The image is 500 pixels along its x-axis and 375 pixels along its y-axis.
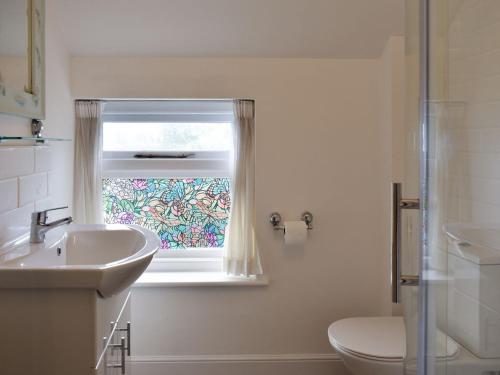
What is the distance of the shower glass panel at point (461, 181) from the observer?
0.92 m

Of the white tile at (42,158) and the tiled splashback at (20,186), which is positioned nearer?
the tiled splashback at (20,186)

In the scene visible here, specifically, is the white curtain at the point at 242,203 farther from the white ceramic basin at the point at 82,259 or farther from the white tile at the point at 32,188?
the white tile at the point at 32,188

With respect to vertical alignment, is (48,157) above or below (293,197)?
above

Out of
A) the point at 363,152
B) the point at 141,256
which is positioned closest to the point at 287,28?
the point at 363,152

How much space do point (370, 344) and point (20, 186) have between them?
1.43m

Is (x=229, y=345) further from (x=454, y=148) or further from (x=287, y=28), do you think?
(x=454, y=148)

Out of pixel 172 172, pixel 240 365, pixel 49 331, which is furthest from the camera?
pixel 172 172

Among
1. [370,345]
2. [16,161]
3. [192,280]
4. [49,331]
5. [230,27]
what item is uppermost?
[230,27]

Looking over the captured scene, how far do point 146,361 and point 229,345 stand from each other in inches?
16.3

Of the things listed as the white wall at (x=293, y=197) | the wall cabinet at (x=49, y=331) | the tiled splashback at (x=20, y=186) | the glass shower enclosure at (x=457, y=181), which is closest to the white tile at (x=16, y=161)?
the tiled splashback at (x=20, y=186)

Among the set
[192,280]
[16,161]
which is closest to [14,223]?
[16,161]

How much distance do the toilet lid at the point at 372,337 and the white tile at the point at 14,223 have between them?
126 cm

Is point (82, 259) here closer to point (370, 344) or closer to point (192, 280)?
point (192, 280)

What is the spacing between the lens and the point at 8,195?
1655 mm
